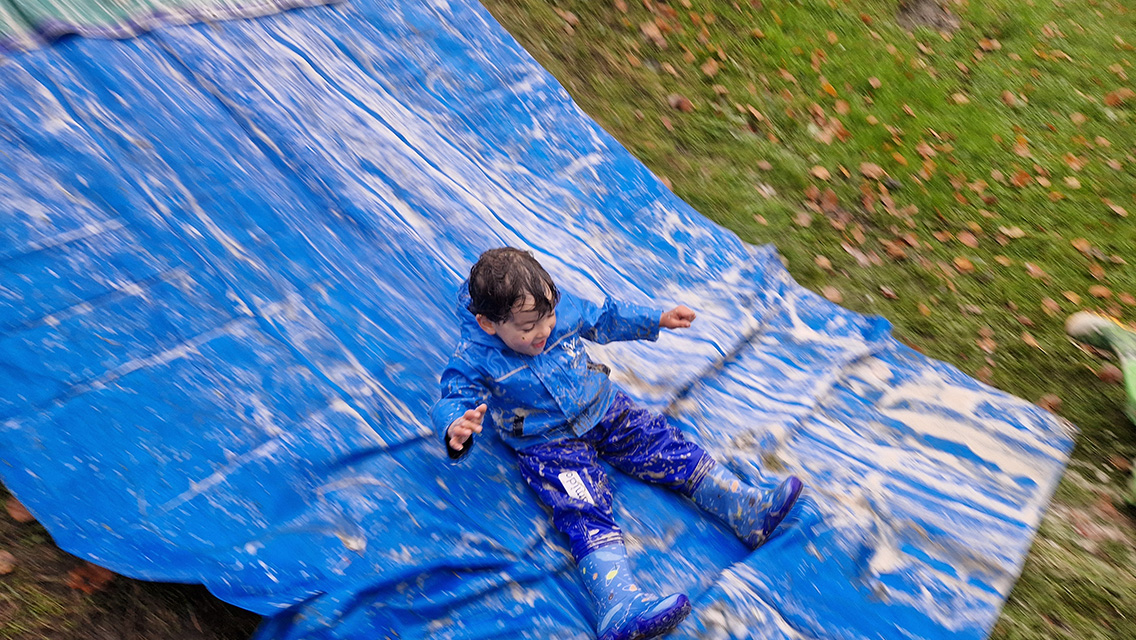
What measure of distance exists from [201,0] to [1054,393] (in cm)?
436

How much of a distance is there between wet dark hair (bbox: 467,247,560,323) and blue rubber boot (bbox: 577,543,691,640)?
0.79m

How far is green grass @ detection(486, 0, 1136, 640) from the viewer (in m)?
4.05

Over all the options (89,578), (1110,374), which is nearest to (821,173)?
(1110,374)

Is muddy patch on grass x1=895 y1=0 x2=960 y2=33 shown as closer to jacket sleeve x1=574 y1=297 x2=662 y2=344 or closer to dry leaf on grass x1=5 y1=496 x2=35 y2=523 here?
jacket sleeve x1=574 y1=297 x2=662 y2=344

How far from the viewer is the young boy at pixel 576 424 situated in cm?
250

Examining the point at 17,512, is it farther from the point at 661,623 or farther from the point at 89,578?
the point at 661,623

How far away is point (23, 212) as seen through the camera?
9.36 ft

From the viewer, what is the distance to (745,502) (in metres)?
2.87

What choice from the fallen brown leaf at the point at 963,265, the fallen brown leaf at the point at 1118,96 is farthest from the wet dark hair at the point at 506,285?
the fallen brown leaf at the point at 1118,96

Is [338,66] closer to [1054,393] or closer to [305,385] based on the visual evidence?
[305,385]

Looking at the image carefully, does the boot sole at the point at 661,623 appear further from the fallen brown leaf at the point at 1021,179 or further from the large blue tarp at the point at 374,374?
the fallen brown leaf at the point at 1021,179

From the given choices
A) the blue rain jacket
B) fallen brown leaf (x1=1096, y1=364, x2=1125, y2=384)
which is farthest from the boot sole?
fallen brown leaf (x1=1096, y1=364, x2=1125, y2=384)

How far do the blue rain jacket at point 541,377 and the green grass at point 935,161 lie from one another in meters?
1.72

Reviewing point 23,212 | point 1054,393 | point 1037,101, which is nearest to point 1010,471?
point 1054,393
